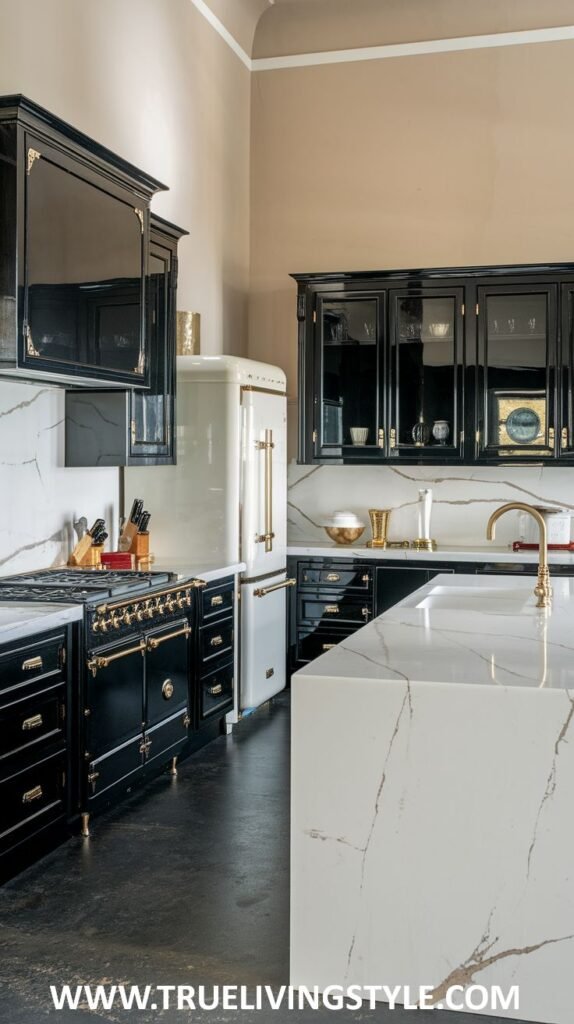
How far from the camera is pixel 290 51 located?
6957 millimetres

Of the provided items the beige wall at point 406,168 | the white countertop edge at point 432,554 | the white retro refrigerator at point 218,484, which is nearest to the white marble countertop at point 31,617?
the white retro refrigerator at point 218,484

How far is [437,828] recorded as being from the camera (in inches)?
101

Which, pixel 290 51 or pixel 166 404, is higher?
pixel 290 51

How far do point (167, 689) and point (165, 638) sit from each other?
0.74 feet

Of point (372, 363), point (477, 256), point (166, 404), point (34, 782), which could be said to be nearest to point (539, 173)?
point (477, 256)

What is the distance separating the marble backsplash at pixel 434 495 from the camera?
6.58m

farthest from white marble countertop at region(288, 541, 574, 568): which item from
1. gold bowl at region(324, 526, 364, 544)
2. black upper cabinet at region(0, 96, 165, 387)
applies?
black upper cabinet at region(0, 96, 165, 387)

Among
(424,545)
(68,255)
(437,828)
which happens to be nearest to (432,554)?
(424,545)

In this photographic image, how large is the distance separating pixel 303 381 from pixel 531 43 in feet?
8.23

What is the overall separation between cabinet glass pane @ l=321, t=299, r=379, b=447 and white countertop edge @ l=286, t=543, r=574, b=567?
0.66 meters

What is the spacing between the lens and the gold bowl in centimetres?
657

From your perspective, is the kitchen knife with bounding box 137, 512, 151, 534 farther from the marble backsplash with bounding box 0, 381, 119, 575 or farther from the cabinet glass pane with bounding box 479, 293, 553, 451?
the cabinet glass pane with bounding box 479, 293, 553, 451

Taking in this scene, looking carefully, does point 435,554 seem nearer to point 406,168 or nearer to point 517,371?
point 517,371

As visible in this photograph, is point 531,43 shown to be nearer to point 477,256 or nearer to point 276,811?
point 477,256
